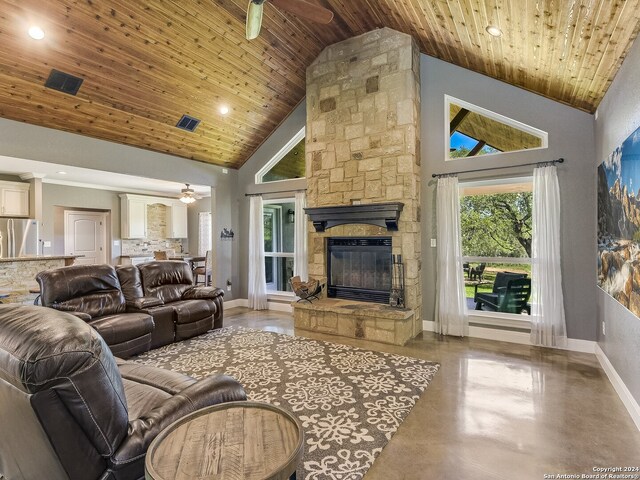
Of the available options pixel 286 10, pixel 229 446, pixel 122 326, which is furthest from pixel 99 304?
pixel 286 10

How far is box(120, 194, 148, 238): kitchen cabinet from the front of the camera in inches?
363

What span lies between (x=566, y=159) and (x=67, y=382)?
516 centimetres

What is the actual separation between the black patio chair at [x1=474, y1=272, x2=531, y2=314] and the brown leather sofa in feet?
14.8

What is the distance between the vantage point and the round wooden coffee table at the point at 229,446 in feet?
4.19

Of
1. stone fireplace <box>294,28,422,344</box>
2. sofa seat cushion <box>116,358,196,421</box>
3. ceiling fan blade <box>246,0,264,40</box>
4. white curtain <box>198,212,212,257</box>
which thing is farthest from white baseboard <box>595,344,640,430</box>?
white curtain <box>198,212,212,257</box>

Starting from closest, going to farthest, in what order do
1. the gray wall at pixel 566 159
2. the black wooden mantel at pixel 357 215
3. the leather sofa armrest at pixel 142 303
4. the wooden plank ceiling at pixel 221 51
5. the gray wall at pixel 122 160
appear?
the wooden plank ceiling at pixel 221 51
the gray wall at pixel 566 159
the gray wall at pixel 122 160
the leather sofa armrest at pixel 142 303
the black wooden mantel at pixel 357 215

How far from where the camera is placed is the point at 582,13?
2668 millimetres

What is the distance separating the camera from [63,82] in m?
4.11

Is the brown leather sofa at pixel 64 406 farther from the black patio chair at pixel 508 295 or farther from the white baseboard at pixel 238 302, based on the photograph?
the white baseboard at pixel 238 302

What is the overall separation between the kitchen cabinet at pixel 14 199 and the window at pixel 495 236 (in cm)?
833

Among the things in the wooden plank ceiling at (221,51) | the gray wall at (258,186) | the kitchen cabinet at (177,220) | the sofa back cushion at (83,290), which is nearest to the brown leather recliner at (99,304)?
the sofa back cushion at (83,290)

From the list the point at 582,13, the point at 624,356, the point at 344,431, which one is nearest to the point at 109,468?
the point at 344,431

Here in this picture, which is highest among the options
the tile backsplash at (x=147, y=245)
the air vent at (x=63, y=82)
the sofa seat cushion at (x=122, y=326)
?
the air vent at (x=63, y=82)

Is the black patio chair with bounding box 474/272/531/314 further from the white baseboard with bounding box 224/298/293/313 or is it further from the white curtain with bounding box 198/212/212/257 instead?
the white curtain with bounding box 198/212/212/257
